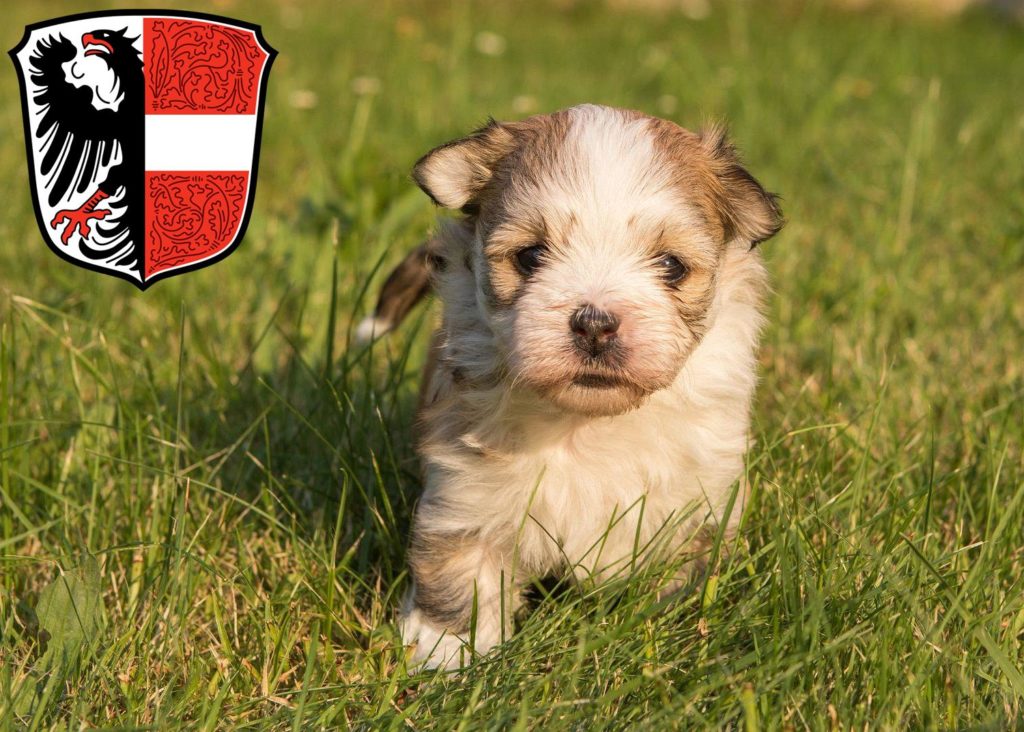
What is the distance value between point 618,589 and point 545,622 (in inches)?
9.3

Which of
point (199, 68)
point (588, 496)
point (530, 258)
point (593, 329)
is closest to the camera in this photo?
point (593, 329)

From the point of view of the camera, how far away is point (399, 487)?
3.26 m

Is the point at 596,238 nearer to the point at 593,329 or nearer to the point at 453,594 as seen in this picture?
the point at 593,329

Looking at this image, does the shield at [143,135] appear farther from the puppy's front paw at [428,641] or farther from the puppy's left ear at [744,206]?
the puppy's left ear at [744,206]

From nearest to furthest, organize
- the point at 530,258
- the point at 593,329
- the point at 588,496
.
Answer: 1. the point at 593,329
2. the point at 530,258
3. the point at 588,496

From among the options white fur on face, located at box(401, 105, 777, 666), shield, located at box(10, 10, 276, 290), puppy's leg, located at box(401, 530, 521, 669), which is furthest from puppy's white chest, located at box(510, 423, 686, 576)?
shield, located at box(10, 10, 276, 290)

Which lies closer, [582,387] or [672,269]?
[582,387]

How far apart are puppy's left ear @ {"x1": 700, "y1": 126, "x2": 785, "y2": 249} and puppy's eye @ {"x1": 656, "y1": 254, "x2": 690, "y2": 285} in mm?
271

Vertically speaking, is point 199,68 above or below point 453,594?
above

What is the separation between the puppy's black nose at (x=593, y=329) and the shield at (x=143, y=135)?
3.76ft

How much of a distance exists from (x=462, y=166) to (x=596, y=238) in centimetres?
50

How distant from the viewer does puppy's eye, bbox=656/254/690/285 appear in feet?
8.87

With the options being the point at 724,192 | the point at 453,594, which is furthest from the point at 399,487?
the point at 724,192

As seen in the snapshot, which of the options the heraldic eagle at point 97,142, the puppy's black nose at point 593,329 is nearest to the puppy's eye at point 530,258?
the puppy's black nose at point 593,329
